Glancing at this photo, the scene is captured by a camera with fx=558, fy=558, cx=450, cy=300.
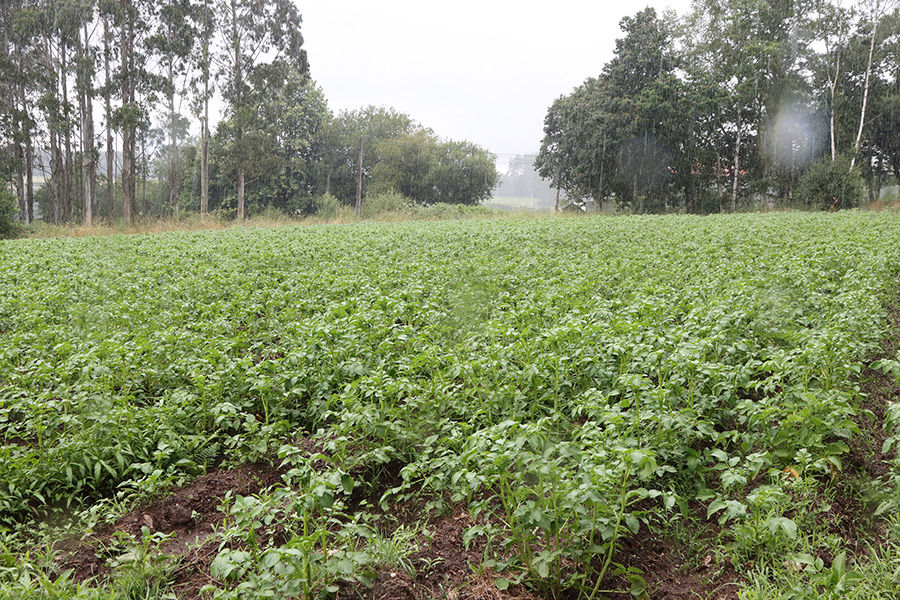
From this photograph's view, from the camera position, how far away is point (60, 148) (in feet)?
131

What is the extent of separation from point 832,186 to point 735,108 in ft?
35.2

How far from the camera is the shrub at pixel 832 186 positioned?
32594mm

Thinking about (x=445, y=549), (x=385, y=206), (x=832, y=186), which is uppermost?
(x=832, y=186)

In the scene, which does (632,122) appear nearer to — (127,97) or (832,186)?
(832,186)

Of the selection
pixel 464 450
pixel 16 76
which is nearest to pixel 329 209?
pixel 16 76

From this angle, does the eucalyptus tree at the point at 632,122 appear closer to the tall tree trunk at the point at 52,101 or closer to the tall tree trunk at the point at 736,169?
the tall tree trunk at the point at 736,169

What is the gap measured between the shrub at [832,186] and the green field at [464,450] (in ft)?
103

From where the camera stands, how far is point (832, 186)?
32812 millimetres

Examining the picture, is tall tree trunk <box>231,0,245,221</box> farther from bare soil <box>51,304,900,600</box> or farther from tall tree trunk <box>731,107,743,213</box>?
bare soil <box>51,304,900,600</box>

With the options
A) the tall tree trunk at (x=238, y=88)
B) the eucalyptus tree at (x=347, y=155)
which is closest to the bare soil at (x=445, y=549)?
the tall tree trunk at (x=238, y=88)

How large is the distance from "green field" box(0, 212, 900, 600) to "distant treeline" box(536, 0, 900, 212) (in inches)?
1429

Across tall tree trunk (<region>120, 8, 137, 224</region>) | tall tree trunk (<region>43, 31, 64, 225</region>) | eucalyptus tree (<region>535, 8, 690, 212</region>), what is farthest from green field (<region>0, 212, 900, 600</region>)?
tall tree trunk (<region>43, 31, 64, 225</region>)

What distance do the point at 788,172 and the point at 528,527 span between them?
46151 mm

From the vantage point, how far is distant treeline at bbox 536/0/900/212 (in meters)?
38.5
